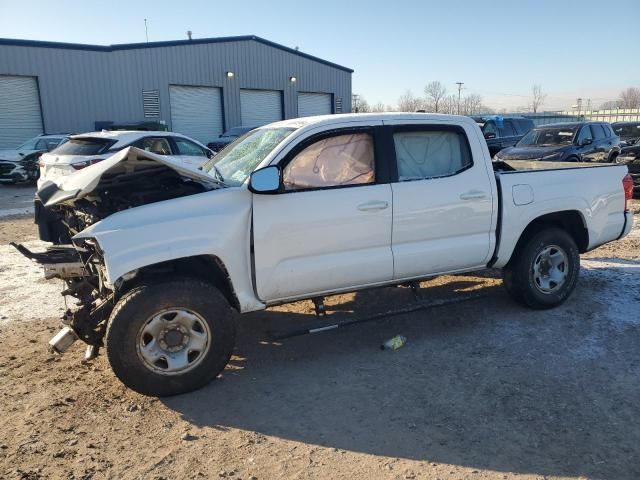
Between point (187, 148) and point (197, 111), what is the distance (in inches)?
744

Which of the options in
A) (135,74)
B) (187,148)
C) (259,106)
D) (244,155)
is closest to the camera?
(244,155)

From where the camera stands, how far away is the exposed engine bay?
149 inches

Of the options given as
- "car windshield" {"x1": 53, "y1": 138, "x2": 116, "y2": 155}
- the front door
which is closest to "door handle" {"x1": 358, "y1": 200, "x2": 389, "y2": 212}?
the front door

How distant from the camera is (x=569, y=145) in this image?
12.9m

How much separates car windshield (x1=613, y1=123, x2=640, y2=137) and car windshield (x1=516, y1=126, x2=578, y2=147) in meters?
7.03

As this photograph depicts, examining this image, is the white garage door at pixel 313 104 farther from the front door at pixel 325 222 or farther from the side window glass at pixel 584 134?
the front door at pixel 325 222

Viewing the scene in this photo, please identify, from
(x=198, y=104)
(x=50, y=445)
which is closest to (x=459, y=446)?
(x=50, y=445)

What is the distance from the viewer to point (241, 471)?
2.98 meters

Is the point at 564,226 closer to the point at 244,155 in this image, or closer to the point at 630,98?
the point at 244,155

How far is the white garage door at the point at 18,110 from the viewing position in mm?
23375

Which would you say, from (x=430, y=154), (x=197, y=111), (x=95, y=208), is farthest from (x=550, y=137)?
(x=197, y=111)

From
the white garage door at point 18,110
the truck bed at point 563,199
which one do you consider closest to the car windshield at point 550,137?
the truck bed at point 563,199

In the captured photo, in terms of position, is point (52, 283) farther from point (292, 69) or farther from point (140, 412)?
point (292, 69)

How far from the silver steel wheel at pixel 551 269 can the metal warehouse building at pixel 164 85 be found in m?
24.1
